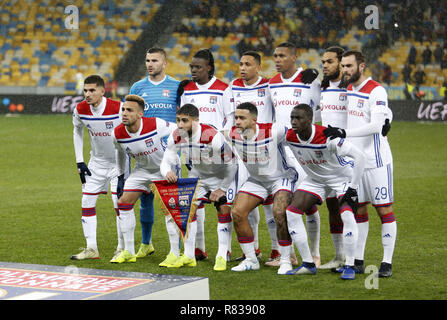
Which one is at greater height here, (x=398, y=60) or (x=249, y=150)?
(x=398, y=60)

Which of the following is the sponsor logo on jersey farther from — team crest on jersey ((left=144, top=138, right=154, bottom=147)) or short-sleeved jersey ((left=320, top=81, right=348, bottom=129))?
team crest on jersey ((left=144, top=138, right=154, bottom=147))

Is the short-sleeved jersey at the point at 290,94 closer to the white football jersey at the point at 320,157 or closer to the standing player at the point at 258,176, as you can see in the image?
the standing player at the point at 258,176

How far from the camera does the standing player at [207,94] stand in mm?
7875

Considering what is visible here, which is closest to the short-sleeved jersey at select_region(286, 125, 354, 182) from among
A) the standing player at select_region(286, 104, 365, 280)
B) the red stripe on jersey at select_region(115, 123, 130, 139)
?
the standing player at select_region(286, 104, 365, 280)

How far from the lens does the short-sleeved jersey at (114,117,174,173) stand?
7352 millimetres

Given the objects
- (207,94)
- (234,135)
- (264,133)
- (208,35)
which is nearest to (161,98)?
(207,94)

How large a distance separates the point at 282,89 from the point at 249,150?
37.9 inches

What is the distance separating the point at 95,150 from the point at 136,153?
75cm

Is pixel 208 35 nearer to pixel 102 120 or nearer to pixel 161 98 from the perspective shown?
pixel 161 98

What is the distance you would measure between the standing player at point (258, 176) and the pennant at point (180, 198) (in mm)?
448

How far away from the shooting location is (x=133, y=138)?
24.1 feet
